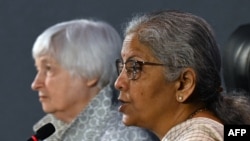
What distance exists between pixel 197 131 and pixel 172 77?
0.60 ft

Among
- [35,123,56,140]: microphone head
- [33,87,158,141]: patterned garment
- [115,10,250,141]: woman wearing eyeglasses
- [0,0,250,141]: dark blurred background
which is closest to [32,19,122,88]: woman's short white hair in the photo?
[33,87,158,141]: patterned garment

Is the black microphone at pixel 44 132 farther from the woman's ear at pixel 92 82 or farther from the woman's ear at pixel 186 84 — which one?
the woman's ear at pixel 186 84

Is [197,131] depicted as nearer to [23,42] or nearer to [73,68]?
[73,68]

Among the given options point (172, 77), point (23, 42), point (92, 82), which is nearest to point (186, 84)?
point (172, 77)

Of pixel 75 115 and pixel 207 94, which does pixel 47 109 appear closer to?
pixel 75 115

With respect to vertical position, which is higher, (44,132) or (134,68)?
(134,68)

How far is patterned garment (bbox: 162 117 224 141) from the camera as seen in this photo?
7.36 feet

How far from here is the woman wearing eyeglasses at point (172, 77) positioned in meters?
2.36

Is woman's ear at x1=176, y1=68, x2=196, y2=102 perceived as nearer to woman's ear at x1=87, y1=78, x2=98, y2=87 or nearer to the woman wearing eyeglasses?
the woman wearing eyeglasses

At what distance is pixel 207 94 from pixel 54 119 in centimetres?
150

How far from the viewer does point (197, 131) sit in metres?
2.27

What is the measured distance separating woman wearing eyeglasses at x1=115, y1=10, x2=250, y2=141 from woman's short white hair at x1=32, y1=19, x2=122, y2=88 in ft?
4.38

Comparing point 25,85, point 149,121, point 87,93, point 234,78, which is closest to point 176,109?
point 149,121

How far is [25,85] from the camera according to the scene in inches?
191
